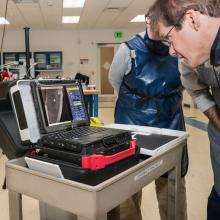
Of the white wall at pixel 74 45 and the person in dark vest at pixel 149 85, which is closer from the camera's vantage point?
the person in dark vest at pixel 149 85

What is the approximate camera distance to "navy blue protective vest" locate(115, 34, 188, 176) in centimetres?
139

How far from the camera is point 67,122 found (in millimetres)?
1051

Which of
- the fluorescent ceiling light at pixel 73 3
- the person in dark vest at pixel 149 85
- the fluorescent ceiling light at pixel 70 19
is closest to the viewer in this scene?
the person in dark vest at pixel 149 85

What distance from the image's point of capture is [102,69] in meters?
9.09

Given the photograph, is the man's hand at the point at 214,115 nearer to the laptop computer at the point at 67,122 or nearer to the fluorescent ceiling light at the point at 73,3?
the laptop computer at the point at 67,122

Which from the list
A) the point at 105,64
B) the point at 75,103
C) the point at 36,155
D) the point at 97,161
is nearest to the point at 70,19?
the point at 105,64

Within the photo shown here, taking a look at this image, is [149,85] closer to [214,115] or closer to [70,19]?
[214,115]

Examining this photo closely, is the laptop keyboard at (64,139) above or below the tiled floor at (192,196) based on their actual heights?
above

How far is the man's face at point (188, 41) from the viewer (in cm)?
79

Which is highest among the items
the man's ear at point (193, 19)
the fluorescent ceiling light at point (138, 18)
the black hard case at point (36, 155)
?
the fluorescent ceiling light at point (138, 18)

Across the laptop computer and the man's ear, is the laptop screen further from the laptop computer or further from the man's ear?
the man's ear

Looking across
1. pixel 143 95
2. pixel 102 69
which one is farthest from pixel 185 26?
pixel 102 69

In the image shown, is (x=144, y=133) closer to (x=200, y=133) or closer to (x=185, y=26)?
(x=185, y=26)

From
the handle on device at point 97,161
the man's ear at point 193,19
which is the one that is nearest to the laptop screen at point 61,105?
the handle on device at point 97,161
